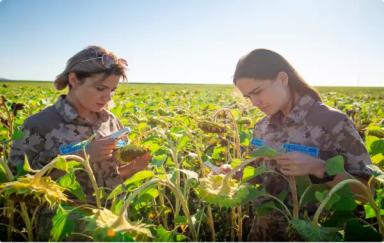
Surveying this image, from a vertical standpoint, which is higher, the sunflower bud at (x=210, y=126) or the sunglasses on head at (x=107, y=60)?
the sunglasses on head at (x=107, y=60)

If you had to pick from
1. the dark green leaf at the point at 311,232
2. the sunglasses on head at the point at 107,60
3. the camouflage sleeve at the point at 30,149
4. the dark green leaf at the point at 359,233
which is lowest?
the dark green leaf at the point at 359,233

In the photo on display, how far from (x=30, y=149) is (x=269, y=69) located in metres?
1.28

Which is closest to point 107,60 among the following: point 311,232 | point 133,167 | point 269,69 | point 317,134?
point 133,167

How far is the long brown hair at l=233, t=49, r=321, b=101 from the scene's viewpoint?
188 cm

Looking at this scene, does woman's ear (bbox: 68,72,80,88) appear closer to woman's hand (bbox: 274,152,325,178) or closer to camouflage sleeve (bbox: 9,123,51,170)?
camouflage sleeve (bbox: 9,123,51,170)

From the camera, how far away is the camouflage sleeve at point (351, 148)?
1.65 meters

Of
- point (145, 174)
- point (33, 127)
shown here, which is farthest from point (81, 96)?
point (145, 174)

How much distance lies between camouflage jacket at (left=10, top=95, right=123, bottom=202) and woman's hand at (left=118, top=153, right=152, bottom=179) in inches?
1.8

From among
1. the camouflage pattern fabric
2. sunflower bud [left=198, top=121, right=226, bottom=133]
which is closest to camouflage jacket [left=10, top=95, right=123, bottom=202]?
sunflower bud [left=198, top=121, right=226, bottom=133]

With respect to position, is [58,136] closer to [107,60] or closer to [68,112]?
[68,112]

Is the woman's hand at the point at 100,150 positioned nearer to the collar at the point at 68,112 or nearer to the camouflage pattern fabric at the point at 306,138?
the collar at the point at 68,112

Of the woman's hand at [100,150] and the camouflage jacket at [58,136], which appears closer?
the woman's hand at [100,150]

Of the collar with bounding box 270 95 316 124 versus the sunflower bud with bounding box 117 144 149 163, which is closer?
the sunflower bud with bounding box 117 144 149 163

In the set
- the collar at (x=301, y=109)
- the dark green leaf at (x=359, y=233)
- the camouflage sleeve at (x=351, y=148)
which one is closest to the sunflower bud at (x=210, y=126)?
the collar at (x=301, y=109)
